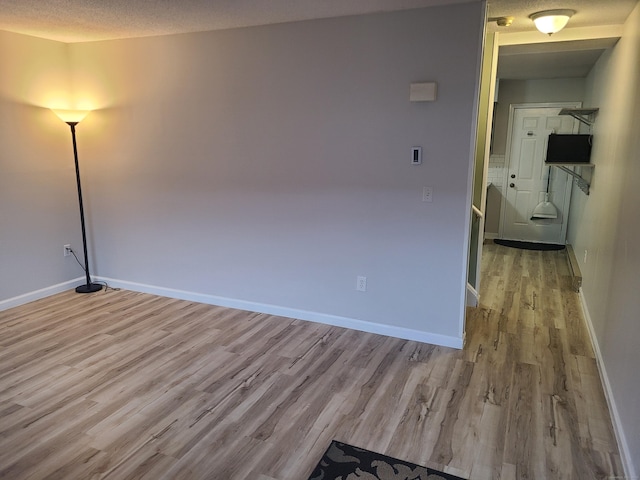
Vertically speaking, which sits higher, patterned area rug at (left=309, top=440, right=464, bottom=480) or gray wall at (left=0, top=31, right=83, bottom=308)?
gray wall at (left=0, top=31, right=83, bottom=308)

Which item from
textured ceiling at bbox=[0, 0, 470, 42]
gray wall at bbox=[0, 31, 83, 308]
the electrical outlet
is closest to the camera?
textured ceiling at bbox=[0, 0, 470, 42]

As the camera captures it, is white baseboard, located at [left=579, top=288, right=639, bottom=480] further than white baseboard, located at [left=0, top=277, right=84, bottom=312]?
No

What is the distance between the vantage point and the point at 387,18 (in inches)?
119

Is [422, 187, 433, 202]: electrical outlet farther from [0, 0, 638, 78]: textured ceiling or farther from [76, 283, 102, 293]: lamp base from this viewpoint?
[76, 283, 102, 293]: lamp base

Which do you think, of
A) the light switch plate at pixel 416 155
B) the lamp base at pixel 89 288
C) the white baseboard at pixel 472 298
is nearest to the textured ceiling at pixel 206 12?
the light switch plate at pixel 416 155

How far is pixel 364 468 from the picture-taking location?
204 centimetres

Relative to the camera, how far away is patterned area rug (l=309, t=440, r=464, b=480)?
6.52 feet

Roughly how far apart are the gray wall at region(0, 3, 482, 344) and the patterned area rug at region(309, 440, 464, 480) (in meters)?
1.39

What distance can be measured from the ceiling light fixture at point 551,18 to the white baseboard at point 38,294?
186 inches

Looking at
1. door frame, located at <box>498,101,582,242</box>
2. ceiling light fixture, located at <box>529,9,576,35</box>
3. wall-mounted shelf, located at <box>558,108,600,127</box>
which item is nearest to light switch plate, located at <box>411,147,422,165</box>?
ceiling light fixture, located at <box>529,9,576,35</box>

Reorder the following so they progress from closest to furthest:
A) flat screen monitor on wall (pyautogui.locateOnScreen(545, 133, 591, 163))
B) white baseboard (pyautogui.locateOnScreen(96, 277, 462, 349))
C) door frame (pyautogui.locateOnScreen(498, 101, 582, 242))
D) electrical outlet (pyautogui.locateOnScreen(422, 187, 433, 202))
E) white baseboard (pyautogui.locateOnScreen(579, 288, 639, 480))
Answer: white baseboard (pyautogui.locateOnScreen(579, 288, 639, 480)) → electrical outlet (pyautogui.locateOnScreen(422, 187, 433, 202)) → white baseboard (pyautogui.locateOnScreen(96, 277, 462, 349)) → flat screen monitor on wall (pyautogui.locateOnScreen(545, 133, 591, 163)) → door frame (pyautogui.locateOnScreen(498, 101, 582, 242))

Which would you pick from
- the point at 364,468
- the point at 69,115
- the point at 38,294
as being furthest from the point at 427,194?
the point at 38,294

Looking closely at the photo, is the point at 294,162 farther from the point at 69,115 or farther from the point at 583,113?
the point at 583,113

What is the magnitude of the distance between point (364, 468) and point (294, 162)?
7.51ft
